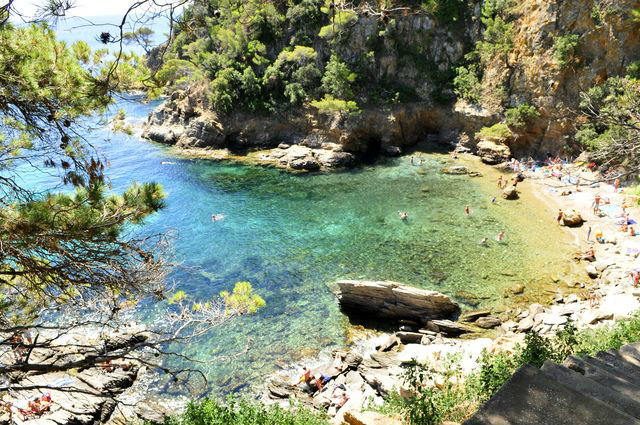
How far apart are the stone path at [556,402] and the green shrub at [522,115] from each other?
31.8 meters

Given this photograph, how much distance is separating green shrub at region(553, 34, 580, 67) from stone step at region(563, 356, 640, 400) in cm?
3083

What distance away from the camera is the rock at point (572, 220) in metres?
24.2

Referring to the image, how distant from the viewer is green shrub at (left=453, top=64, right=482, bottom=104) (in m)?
36.6

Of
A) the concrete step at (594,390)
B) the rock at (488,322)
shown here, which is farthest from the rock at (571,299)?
the concrete step at (594,390)

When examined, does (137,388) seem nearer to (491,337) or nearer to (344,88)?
(491,337)

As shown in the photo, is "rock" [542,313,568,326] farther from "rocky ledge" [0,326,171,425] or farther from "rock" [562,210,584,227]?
"rocky ledge" [0,326,171,425]

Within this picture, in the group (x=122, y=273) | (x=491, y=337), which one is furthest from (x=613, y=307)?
(x=122, y=273)

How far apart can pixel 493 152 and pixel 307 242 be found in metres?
18.8

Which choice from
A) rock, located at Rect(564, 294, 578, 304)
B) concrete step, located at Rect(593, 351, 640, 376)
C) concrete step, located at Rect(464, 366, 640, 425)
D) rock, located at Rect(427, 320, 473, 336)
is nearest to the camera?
concrete step, located at Rect(464, 366, 640, 425)

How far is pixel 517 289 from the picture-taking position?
19.0 meters

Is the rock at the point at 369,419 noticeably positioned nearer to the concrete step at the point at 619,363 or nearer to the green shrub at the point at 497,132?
the concrete step at the point at 619,363

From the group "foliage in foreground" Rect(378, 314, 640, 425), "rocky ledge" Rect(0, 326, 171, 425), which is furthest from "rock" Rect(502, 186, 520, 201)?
"rocky ledge" Rect(0, 326, 171, 425)

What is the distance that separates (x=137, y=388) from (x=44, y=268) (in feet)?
36.3

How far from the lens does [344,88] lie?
38.0 m
